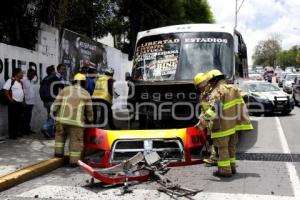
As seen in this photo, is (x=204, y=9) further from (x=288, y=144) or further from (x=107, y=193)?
(x=107, y=193)

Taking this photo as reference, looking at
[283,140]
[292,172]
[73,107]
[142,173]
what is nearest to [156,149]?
[142,173]

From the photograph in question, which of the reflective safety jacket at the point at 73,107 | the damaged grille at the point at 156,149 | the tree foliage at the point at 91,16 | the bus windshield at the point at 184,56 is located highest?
the tree foliage at the point at 91,16

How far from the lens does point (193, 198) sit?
6344mm

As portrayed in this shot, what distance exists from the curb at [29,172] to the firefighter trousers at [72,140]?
0.23 metres

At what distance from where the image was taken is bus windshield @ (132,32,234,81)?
406 inches

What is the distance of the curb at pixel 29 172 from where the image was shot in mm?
7035

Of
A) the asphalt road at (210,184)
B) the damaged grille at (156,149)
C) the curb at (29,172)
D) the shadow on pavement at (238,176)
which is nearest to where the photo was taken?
the asphalt road at (210,184)

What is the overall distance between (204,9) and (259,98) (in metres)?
21.1

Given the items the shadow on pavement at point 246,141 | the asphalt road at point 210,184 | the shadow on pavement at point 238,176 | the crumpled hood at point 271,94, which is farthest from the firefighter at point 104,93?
the crumpled hood at point 271,94

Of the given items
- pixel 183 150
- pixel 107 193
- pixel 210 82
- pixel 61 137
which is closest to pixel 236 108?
pixel 210 82

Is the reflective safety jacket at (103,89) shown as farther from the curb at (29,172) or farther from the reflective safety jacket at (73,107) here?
the curb at (29,172)

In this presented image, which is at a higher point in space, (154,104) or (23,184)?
(154,104)

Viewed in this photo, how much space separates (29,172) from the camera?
25.0 feet

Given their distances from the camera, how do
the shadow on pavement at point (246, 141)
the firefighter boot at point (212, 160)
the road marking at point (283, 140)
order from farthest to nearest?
the shadow on pavement at point (246, 141)
the road marking at point (283, 140)
the firefighter boot at point (212, 160)
